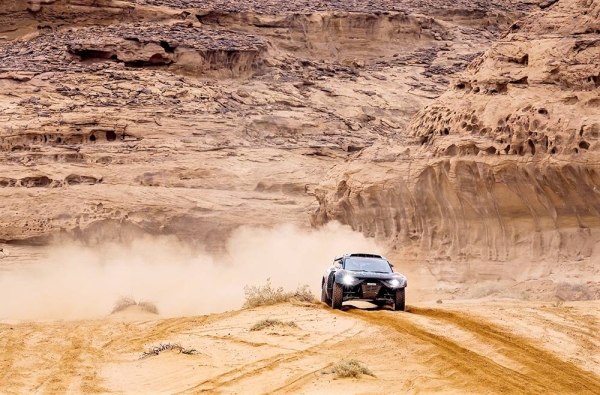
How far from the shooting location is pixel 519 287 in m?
24.0

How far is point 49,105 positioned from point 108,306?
14.1 metres

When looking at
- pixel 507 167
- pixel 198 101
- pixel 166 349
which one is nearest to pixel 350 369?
pixel 166 349

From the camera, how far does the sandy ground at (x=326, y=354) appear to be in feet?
39.4

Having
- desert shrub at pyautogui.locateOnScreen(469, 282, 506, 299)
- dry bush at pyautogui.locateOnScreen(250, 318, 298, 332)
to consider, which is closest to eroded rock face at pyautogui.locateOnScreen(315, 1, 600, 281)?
desert shrub at pyautogui.locateOnScreen(469, 282, 506, 299)

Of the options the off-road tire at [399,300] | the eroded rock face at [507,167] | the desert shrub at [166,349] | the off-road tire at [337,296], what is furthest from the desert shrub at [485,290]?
the desert shrub at [166,349]

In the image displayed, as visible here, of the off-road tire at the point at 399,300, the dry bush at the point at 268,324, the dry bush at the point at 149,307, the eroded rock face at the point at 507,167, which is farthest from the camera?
the dry bush at the point at 149,307

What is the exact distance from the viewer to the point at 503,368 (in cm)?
1280

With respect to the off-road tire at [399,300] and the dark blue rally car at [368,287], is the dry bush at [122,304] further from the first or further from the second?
the off-road tire at [399,300]

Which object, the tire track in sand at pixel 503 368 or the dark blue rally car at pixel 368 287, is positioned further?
the dark blue rally car at pixel 368 287

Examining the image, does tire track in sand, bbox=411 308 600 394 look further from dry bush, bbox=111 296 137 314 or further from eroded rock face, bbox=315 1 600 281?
dry bush, bbox=111 296 137 314

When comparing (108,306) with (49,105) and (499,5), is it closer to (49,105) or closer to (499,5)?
(49,105)

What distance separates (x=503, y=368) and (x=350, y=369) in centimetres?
207

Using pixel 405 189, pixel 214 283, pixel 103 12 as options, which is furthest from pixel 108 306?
pixel 103 12

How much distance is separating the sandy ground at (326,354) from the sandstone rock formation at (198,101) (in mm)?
14150
